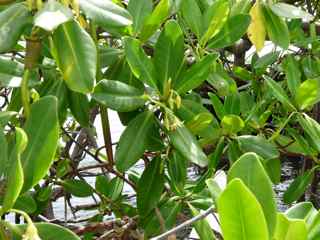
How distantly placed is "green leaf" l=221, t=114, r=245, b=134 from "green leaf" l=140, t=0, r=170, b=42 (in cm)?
20

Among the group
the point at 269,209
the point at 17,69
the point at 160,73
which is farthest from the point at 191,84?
the point at 269,209

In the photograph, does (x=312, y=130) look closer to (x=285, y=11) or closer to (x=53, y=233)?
(x=285, y=11)

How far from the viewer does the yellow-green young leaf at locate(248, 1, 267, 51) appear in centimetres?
106

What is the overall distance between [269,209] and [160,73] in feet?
1.46

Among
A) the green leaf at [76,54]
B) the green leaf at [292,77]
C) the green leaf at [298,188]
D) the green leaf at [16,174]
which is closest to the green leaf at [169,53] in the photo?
the green leaf at [76,54]

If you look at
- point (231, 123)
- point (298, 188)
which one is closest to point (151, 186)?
point (231, 123)

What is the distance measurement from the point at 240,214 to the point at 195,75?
0.50 meters

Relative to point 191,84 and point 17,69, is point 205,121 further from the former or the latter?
point 17,69

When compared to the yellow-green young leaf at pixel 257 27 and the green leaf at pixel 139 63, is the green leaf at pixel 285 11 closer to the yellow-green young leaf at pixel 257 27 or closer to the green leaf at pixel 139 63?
the yellow-green young leaf at pixel 257 27

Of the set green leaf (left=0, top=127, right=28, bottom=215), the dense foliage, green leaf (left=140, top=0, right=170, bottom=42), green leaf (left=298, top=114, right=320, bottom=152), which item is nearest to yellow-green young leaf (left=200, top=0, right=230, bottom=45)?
the dense foliage

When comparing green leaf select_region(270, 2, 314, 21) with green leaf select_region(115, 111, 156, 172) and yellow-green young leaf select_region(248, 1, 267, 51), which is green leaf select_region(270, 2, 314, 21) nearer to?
yellow-green young leaf select_region(248, 1, 267, 51)

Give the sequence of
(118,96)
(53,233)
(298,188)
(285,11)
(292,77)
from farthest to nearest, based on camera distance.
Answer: (298,188) → (292,77) → (285,11) → (118,96) → (53,233)

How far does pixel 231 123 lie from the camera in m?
1.08

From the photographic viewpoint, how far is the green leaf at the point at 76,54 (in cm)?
73
